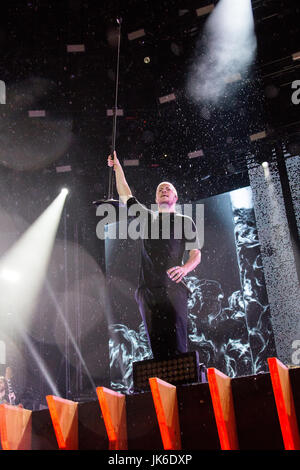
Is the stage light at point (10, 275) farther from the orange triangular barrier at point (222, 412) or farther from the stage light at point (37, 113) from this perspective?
the orange triangular barrier at point (222, 412)

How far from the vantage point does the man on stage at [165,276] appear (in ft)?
11.0

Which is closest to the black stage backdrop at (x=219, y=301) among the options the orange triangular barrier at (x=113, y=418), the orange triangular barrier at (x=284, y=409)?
the orange triangular barrier at (x=113, y=418)

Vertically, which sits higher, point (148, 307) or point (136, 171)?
point (136, 171)

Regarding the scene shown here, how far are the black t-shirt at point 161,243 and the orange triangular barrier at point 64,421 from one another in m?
1.48

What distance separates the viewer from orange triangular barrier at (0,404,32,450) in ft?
6.77

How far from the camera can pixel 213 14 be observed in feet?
20.2

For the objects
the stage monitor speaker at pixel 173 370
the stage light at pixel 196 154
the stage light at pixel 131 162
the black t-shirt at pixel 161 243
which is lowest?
the stage monitor speaker at pixel 173 370

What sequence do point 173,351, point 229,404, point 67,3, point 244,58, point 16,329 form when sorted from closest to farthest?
point 229,404, point 173,351, point 67,3, point 244,58, point 16,329

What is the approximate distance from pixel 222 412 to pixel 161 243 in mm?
1926

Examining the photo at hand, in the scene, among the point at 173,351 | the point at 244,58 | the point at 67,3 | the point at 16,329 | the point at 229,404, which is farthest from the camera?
the point at 16,329

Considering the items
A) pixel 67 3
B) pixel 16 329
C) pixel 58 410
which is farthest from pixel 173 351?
pixel 16 329

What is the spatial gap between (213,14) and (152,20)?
777 mm
